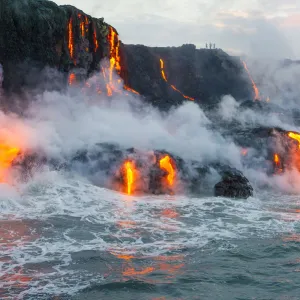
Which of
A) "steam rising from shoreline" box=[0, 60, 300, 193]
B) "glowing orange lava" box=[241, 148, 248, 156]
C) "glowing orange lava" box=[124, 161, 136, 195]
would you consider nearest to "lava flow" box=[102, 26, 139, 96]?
"steam rising from shoreline" box=[0, 60, 300, 193]

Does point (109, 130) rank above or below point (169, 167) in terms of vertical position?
above

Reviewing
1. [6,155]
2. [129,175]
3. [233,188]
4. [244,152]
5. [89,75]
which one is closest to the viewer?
[6,155]

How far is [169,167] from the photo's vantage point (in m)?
23.5

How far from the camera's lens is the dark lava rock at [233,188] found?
22214 millimetres

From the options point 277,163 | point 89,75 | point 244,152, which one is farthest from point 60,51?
point 277,163

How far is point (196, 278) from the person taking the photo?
10.0m

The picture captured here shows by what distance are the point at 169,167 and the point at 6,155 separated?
25.6 feet

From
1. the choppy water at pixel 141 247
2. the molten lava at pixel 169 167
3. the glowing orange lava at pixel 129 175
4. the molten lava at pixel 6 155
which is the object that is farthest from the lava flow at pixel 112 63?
the choppy water at pixel 141 247

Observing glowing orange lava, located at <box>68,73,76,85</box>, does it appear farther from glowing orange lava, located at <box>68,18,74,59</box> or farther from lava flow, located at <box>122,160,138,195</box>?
lava flow, located at <box>122,160,138,195</box>

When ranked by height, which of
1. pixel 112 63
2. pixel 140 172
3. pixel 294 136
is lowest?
pixel 140 172

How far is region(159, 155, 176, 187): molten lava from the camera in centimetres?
2314

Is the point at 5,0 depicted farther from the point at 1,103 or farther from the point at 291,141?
the point at 291,141

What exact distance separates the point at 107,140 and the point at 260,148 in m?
10.1

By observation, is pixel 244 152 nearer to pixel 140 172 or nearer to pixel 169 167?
pixel 169 167
